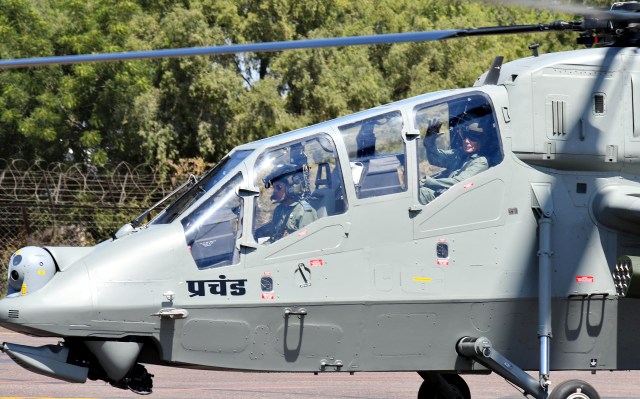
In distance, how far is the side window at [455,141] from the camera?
9.09m

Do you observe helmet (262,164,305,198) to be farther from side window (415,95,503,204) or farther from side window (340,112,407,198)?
side window (415,95,503,204)

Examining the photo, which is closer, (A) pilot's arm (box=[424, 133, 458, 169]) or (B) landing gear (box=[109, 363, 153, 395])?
(B) landing gear (box=[109, 363, 153, 395])

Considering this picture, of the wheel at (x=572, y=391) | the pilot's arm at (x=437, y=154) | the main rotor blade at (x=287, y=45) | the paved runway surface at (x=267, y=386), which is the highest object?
the main rotor blade at (x=287, y=45)

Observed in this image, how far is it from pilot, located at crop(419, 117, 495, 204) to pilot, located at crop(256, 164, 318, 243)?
98 centimetres

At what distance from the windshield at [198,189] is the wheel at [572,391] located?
318 cm

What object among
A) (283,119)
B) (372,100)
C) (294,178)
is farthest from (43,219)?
(294,178)

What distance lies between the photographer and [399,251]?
8891 millimetres

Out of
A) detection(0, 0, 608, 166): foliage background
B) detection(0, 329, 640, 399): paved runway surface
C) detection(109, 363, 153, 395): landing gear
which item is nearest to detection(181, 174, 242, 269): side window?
detection(109, 363, 153, 395): landing gear

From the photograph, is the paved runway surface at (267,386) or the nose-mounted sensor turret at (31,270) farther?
the paved runway surface at (267,386)

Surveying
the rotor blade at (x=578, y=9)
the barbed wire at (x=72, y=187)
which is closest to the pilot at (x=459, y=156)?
the rotor blade at (x=578, y=9)

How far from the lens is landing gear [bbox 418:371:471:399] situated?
10492 mm

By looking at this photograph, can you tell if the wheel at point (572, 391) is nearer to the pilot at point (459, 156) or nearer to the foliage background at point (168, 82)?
the pilot at point (459, 156)

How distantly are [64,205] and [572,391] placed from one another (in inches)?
549

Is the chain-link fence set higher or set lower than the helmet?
lower
